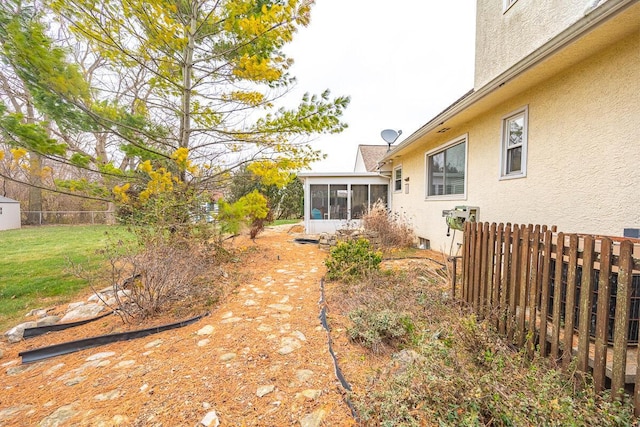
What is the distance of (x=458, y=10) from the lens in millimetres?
7074

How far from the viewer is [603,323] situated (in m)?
1.72

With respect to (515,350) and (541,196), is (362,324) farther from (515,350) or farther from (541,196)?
(541,196)

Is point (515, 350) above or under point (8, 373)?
Answer: above

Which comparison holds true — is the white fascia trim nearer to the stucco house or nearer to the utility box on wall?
the stucco house

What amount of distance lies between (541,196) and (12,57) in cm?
772

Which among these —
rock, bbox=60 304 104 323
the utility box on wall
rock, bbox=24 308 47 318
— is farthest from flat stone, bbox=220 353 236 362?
the utility box on wall

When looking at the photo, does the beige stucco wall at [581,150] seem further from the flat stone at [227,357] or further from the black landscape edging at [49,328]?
the black landscape edging at [49,328]

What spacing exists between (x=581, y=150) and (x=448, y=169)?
352 centimetres

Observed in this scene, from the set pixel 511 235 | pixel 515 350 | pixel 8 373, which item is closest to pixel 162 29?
pixel 8 373

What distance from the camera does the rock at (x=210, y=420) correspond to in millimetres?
1637

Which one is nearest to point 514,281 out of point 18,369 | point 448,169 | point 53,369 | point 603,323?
point 603,323

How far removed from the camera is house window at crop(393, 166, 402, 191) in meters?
10.2

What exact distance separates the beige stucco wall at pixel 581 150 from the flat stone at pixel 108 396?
16.9 feet

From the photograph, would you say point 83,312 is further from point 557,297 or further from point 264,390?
point 557,297
